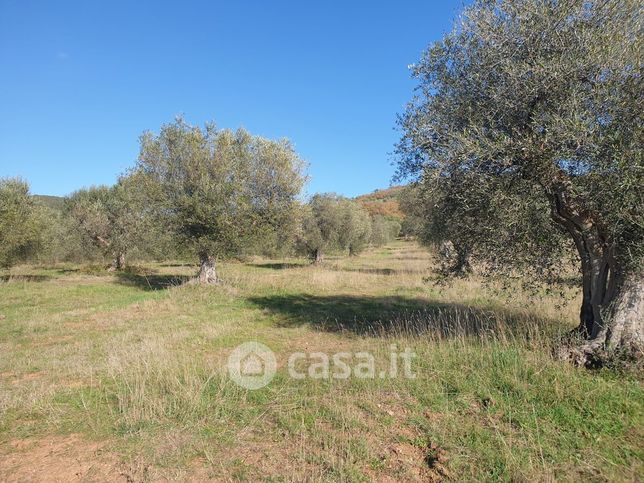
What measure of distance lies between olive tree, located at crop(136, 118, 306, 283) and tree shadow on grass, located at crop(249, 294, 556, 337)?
3.84 m

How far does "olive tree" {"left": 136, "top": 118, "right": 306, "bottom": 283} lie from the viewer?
18.0 m

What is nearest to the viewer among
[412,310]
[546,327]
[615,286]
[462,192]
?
[615,286]

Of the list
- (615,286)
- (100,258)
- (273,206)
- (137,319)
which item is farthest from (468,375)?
(100,258)

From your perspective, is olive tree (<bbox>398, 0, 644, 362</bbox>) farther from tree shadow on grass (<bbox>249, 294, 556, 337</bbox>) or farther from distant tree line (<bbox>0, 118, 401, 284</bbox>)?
distant tree line (<bbox>0, 118, 401, 284</bbox>)

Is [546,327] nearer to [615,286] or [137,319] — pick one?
[615,286]

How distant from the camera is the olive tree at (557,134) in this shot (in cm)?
584

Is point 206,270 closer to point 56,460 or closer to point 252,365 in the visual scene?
point 252,365

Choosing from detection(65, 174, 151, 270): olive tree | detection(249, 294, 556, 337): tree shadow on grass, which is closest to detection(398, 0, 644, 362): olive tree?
detection(249, 294, 556, 337): tree shadow on grass

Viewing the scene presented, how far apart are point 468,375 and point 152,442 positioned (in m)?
4.94

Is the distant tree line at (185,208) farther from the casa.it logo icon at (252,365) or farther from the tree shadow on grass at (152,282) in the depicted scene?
the casa.it logo icon at (252,365)

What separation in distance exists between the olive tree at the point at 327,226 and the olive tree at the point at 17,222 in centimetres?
1939

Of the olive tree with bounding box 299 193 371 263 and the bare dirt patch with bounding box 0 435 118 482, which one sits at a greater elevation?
the olive tree with bounding box 299 193 371 263

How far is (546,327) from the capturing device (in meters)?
8.63

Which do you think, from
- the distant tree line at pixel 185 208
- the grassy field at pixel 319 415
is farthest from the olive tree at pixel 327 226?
the grassy field at pixel 319 415
